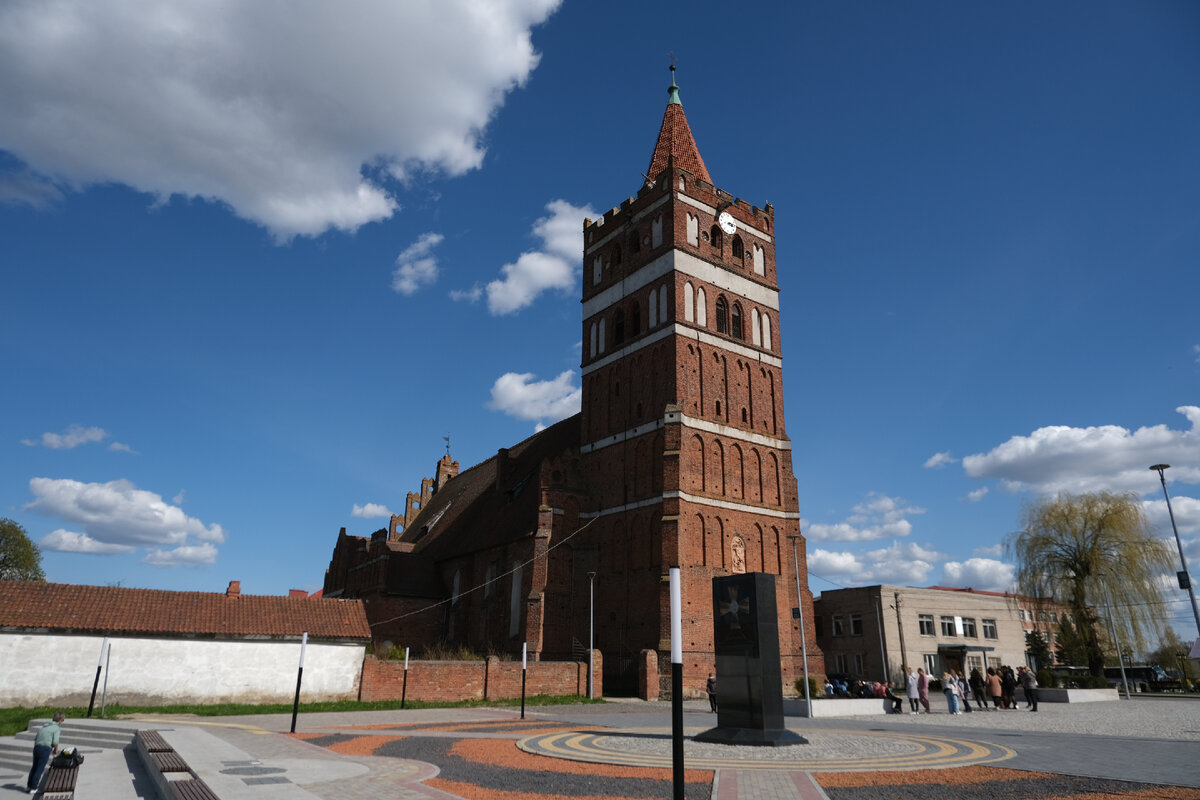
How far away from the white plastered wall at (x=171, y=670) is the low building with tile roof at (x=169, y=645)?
0.03 m

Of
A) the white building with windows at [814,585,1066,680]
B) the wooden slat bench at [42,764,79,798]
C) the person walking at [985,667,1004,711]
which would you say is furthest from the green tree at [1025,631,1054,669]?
the wooden slat bench at [42,764,79,798]


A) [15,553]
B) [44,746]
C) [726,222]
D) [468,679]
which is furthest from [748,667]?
[15,553]

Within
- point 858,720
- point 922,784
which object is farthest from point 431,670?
point 922,784

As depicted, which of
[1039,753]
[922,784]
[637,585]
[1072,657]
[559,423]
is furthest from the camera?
[559,423]

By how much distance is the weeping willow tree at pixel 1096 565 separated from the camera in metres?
37.1

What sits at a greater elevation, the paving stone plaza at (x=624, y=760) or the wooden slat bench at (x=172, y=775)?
the wooden slat bench at (x=172, y=775)

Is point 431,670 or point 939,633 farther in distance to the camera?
point 939,633

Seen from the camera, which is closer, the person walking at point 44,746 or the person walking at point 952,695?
the person walking at point 44,746

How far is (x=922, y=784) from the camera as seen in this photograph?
1079 cm

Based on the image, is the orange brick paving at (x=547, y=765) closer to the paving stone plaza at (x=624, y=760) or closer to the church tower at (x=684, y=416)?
the paving stone plaza at (x=624, y=760)

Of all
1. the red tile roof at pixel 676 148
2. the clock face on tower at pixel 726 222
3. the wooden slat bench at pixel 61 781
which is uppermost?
the red tile roof at pixel 676 148

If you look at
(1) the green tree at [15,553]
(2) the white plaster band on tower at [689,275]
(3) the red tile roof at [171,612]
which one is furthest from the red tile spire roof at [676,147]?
(1) the green tree at [15,553]

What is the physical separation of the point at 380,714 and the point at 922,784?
18295 mm

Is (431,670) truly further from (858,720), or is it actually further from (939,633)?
(939,633)
